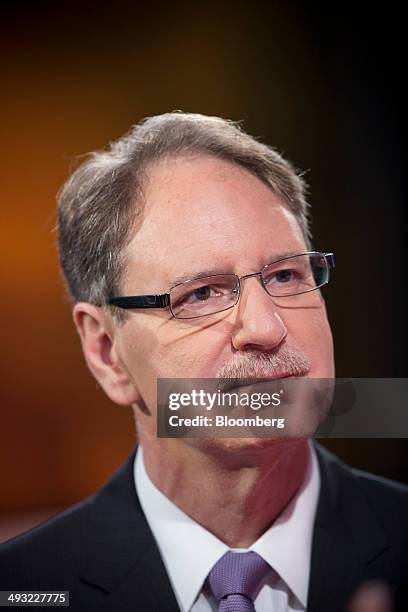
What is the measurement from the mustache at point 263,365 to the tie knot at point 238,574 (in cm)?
40

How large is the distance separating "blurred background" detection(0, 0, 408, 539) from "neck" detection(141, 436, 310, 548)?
156 mm

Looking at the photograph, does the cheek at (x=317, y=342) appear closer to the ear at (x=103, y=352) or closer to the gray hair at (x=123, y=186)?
the gray hair at (x=123, y=186)

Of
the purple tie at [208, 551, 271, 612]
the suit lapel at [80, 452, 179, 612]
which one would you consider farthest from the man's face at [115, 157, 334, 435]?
the purple tie at [208, 551, 271, 612]

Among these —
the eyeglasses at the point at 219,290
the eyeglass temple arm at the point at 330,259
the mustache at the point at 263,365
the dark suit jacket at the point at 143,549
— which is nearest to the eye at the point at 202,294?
the eyeglasses at the point at 219,290

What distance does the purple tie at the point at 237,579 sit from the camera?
54.9 inches

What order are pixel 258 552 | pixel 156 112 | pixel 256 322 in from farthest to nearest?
1. pixel 156 112
2. pixel 258 552
3. pixel 256 322

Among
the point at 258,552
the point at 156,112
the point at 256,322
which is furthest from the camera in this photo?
the point at 156,112

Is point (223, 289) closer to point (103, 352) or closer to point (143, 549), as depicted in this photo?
point (103, 352)

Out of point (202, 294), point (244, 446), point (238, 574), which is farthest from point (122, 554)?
point (202, 294)

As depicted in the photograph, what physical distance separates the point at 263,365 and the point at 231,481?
274 mm

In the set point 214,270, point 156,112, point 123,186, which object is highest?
point 156,112

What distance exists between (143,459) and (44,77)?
97 centimetres

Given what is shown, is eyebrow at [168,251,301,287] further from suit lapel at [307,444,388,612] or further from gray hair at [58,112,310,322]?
suit lapel at [307,444,388,612]

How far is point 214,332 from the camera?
137 cm
